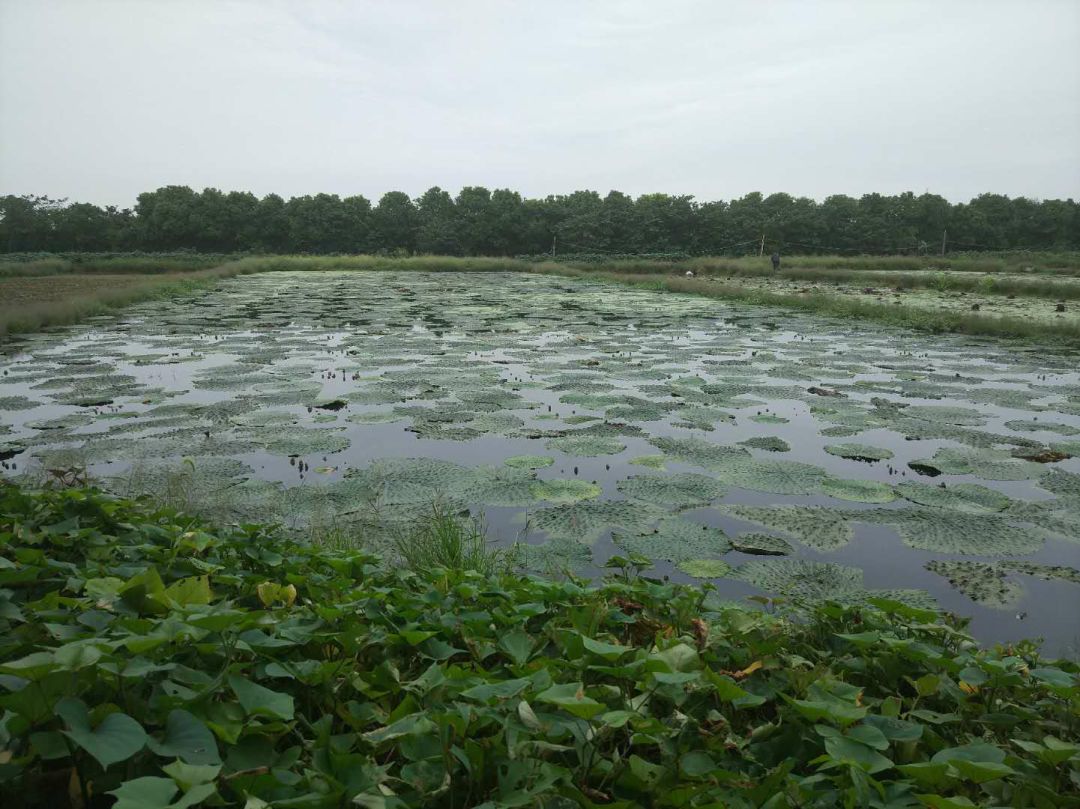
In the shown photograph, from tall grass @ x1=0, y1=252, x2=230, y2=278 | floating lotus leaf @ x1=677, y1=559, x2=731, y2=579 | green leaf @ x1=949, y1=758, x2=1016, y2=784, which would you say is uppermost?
tall grass @ x1=0, y1=252, x2=230, y2=278

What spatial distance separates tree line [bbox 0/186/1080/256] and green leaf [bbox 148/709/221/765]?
4248 centimetres

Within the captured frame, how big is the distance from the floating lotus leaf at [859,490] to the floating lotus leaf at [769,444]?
22.9 inches

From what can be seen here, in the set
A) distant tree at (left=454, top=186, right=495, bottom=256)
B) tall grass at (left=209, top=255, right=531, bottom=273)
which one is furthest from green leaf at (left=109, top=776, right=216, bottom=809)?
distant tree at (left=454, top=186, right=495, bottom=256)

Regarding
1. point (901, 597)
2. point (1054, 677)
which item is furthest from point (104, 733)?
point (901, 597)

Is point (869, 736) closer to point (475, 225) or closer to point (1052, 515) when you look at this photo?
point (1052, 515)

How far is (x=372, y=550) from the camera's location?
2.78 metres

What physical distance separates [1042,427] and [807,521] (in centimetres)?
273

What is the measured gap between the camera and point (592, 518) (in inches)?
125

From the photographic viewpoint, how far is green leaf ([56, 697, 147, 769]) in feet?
2.75

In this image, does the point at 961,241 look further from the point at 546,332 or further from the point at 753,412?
the point at 753,412

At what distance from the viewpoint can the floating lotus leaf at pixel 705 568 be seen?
265cm

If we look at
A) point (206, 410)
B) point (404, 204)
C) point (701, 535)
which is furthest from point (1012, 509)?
point (404, 204)

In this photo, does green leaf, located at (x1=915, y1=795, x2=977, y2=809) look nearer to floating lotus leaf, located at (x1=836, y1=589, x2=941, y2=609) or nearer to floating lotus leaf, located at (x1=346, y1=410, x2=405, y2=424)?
floating lotus leaf, located at (x1=836, y1=589, x2=941, y2=609)

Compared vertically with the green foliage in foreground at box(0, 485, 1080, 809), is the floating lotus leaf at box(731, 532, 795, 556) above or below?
below
